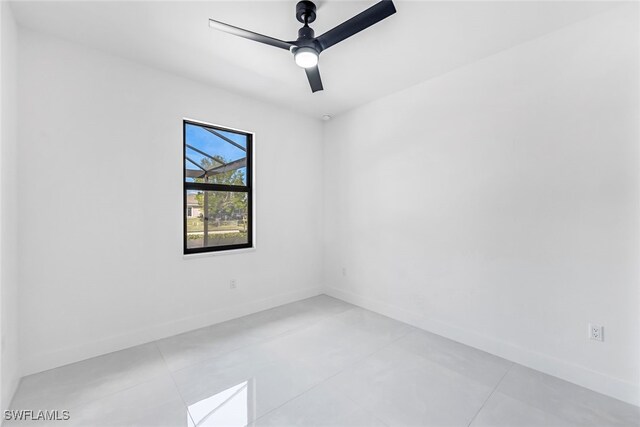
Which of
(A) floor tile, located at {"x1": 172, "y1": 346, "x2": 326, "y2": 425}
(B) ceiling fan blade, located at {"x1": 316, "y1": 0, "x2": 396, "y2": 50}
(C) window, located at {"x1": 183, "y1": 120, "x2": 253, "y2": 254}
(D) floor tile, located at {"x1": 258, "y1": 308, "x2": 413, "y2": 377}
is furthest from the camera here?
(C) window, located at {"x1": 183, "y1": 120, "x2": 253, "y2": 254}

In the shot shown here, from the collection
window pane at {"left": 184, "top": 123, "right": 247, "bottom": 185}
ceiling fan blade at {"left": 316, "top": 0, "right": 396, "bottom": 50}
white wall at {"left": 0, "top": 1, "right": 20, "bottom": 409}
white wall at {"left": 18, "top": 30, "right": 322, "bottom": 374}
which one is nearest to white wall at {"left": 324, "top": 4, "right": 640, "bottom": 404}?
ceiling fan blade at {"left": 316, "top": 0, "right": 396, "bottom": 50}

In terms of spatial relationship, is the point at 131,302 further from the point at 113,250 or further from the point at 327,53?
the point at 327,53

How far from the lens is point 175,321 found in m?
2.81

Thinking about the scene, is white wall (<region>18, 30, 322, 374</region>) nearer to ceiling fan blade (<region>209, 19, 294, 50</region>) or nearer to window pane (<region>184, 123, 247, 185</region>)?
window pane (<region>184, 123, 247, 185</region>)

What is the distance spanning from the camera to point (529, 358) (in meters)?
2.25

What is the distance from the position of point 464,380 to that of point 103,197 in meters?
3.25

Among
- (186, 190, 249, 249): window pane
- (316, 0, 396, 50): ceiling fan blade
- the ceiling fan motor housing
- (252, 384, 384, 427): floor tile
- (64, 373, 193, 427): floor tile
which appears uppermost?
the ceiling fan motor housing

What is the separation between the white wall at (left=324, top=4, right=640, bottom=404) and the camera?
1907 mm

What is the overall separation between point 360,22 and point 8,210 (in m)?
2.60

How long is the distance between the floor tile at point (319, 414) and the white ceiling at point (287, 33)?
262 centimetres

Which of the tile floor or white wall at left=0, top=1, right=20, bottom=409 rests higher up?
white wall at left=0, top=1, right=20, bottom=409

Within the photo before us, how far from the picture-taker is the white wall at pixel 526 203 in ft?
6.26

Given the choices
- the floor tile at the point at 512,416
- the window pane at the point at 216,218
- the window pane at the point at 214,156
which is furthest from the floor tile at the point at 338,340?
the window pane at the point at 214,156

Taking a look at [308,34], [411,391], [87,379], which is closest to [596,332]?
[411,391]
